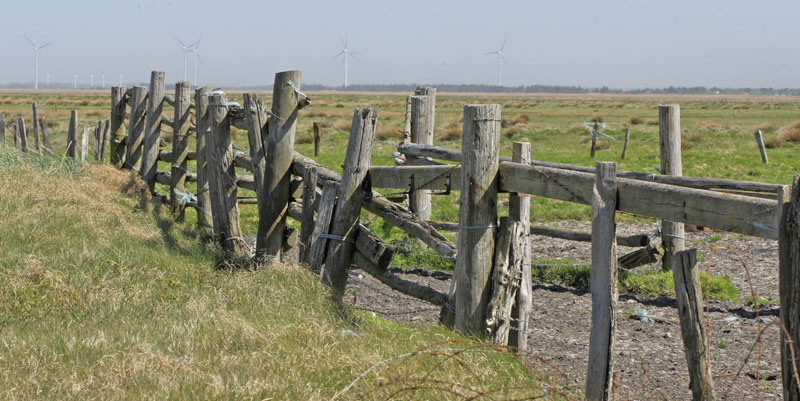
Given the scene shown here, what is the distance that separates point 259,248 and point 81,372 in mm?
3444

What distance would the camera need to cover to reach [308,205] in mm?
6770

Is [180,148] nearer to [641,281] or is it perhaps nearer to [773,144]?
[641,281]

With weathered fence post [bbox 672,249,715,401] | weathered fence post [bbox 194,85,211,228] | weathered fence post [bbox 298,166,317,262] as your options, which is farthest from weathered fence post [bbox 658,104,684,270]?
weathered fence post [bbox 194,85,211,228]

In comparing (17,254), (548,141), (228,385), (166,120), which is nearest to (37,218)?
(17,254)

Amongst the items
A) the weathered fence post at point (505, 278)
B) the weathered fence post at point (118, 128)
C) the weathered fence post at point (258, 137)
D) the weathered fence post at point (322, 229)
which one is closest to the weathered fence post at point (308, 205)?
the weathered fence post at point (322, 229)

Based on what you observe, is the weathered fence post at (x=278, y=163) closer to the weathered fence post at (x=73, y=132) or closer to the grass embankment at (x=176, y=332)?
the grass embankment at (x=176, y=332)

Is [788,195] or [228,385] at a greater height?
[788,195]

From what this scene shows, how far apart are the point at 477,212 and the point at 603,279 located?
1.04m

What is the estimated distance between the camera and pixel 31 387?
3.92 m

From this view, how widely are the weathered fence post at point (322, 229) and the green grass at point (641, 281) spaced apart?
7.97ft

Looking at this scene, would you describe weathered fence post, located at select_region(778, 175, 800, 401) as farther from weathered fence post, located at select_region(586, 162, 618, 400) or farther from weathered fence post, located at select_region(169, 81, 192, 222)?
weathered fence post, located at select_region(169, 81, 192, 222)

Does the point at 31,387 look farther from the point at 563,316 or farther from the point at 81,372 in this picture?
the point at 563,316

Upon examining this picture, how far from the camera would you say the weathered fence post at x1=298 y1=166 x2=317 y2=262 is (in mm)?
6723


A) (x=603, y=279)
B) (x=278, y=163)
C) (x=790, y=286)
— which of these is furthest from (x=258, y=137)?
(x=790, y=286)
